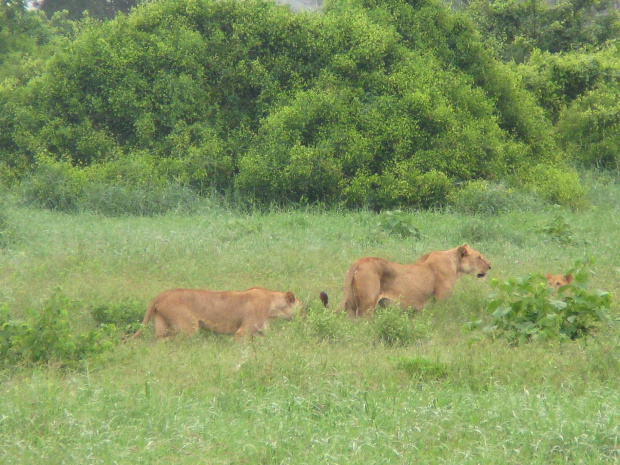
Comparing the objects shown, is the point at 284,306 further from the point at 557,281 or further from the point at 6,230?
the point at 6,230

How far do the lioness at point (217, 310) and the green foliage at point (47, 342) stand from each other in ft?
3.02

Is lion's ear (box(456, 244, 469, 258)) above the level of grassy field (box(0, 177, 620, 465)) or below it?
above

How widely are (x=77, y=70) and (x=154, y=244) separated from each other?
648cm

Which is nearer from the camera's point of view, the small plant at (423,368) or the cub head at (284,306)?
the small plant at (423,368)

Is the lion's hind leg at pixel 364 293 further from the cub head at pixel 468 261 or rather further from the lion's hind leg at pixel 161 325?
the lion's hind leg at pixel 161 325

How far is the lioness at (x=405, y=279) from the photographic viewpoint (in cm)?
766

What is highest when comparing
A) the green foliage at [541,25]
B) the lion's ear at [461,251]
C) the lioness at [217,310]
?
the green foliage at [541,25]

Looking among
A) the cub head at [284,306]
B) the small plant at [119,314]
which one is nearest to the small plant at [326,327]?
the cub head at [284,306]

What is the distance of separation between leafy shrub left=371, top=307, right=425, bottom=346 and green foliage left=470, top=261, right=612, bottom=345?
513 mm

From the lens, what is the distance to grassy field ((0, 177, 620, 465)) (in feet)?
14.6

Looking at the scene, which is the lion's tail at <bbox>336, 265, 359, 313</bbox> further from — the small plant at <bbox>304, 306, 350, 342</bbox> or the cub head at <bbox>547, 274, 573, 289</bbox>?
the cub head at <bbox>547, 274, 573, 289</bbox>

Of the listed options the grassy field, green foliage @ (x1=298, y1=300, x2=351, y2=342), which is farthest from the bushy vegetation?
green foliage @ (x1=298, y1=300, x2=351, y2=342)

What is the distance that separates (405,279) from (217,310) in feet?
5.97

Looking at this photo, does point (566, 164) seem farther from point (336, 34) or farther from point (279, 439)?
point (279, 439)
